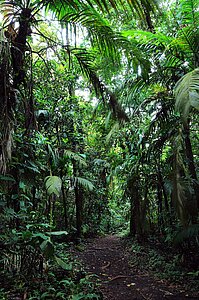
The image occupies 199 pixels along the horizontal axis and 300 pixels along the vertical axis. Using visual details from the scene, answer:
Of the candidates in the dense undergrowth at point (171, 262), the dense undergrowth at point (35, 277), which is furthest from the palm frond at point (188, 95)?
the dense undergrowth at point (171, 262)

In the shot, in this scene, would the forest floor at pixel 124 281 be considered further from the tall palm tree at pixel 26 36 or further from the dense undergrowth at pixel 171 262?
the tall palm tree at pixel 26 36

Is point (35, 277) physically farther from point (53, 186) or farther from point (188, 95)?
point (188, 95)

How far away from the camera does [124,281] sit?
4.49 metres

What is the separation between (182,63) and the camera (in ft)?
14.5

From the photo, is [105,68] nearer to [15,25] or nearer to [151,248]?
[15,25]

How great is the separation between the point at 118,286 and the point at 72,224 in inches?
187

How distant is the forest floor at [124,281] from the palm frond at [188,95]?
2.73 metres

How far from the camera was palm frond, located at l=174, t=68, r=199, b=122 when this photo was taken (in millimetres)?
2506

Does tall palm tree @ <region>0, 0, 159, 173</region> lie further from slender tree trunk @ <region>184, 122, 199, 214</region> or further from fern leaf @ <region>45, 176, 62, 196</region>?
slender tree trunk @ <region>184, 122, 199, 214</region>

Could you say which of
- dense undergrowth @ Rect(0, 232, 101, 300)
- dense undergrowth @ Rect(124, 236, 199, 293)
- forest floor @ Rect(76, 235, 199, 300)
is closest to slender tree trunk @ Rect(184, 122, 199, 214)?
dense undergrowth @ Rect(124, 236, 199, 293)

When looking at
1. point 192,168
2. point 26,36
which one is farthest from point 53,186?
point 192,168

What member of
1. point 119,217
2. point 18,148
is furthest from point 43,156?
point 119,217

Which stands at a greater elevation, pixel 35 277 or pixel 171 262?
pixel 35 277

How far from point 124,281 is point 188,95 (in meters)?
3.45
